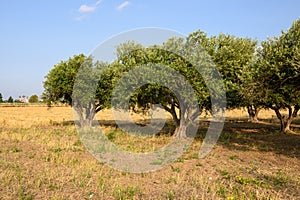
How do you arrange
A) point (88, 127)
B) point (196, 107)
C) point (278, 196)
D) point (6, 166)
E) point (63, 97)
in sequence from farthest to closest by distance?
point (63, 97)
point (88, 127)
point (196, 107)
point (6, 166)
point (278, 196)

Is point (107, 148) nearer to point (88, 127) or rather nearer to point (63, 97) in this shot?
point (88, 127)

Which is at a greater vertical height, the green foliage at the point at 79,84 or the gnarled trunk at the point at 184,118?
the green foliage at the point at 79,84

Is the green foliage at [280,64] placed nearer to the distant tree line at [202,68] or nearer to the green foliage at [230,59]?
the distant tree line at [202,68]

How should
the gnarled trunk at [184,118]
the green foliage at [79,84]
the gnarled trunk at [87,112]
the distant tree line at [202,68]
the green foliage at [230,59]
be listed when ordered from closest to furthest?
the distant tree line at [202,68] → the green foliage at [230,59] → the gnarled trunk at [184,118] → the green foliage at [79,84] → the gnarled trunk at [87,112]

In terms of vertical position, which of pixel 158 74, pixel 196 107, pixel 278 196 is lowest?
pixel 278 196

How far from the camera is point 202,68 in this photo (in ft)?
69.4

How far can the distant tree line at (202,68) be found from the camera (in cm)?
1728

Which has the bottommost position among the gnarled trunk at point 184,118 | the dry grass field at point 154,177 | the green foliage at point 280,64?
the dry grass field at point 154,177

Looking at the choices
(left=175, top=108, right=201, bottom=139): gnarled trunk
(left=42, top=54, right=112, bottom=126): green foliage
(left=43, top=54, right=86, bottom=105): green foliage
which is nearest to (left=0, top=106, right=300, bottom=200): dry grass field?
(left=175, top=108, right=201, bottom=139): gnarled trunk

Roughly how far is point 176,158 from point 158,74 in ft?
24.8

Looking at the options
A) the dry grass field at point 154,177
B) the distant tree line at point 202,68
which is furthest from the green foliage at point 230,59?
the dry grass field at point 154,177

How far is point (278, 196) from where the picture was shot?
9750 mm

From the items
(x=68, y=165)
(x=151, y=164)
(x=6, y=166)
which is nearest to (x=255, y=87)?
(x=151, y=164)

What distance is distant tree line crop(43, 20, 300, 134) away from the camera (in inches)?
680
